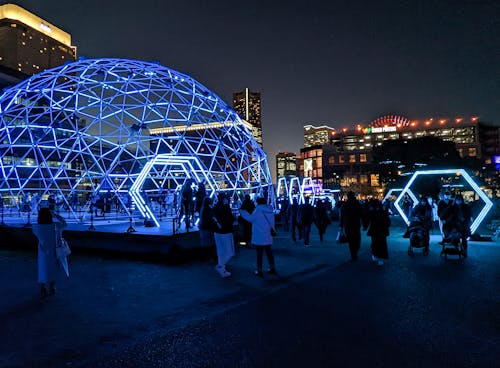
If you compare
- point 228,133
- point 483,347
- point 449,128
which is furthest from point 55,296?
point 449,128

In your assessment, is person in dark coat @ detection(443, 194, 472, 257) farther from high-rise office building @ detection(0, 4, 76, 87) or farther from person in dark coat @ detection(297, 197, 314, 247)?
high-rise office building @ detection(0, 4, 76, 87)

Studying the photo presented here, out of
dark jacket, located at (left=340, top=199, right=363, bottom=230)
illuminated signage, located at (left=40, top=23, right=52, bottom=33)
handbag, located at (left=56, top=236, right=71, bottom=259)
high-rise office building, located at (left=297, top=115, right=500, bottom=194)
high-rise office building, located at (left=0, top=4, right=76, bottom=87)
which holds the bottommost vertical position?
handbag, located at (left=56, top=236, right=71, bottom=259)

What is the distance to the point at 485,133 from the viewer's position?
12100 cm

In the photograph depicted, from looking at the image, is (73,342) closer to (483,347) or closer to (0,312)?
(0,312)

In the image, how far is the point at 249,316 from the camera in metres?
5.33

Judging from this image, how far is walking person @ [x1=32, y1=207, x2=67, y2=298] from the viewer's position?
660 centimetres

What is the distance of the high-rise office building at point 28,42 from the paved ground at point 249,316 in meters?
126

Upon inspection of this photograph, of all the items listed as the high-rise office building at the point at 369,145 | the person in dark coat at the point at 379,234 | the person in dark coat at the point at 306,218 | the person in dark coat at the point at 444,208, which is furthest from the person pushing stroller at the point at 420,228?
the high-rise office building at the point at 369,145

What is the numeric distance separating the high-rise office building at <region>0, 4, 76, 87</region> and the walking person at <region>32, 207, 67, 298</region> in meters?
125

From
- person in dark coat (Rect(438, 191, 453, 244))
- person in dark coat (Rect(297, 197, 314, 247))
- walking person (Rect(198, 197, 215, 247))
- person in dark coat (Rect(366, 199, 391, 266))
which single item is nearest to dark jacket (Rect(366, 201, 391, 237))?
person in dark coat (Rect(366, 199, 391, 266))

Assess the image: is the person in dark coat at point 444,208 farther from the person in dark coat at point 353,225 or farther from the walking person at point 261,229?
the walking person at point 261,229

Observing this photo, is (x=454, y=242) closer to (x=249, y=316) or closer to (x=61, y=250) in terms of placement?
(x=249, y=316)

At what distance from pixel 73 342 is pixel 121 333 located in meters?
0.55

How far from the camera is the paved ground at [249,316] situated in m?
4.05
